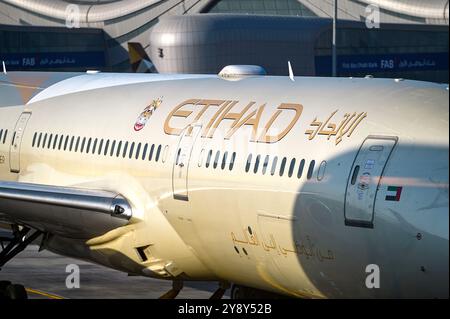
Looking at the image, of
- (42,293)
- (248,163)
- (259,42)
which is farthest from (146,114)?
(259,42)

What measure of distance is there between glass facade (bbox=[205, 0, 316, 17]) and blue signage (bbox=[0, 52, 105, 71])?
15.4 metres

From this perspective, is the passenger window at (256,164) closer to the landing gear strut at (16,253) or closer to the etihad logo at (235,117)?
the etihad logo at (235,117)

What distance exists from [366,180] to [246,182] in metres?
2.71

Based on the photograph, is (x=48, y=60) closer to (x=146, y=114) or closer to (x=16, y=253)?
(x=16, y=253)

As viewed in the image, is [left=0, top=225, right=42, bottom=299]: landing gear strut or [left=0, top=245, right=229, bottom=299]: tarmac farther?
[left=0, top=245, right=229, bottom=299]: tarmac

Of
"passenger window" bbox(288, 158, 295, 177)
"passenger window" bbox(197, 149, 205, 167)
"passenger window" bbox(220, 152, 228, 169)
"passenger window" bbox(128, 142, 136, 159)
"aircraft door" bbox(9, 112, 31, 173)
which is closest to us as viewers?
"passenger window" bbox(288, 158, 295, 177)

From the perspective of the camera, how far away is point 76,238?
21672 mm

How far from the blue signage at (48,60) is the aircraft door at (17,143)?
57.7 metres

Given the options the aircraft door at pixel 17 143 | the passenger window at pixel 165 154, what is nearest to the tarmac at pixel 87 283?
the aircraft door at pixel 17 143

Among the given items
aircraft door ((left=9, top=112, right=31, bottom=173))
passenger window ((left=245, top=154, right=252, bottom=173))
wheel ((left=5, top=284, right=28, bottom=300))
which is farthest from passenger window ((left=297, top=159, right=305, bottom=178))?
aircraft door ((left=9, top=112, right=31, bottom=173))

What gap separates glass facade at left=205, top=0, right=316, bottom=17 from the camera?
102 meters

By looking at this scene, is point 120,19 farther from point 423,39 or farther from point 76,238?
point 76,238

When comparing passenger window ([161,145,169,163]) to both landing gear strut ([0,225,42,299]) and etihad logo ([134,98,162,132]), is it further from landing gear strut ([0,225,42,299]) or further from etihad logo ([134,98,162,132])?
landing gear strut ([0,225,42,299])
